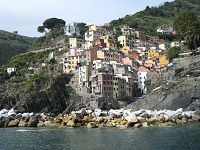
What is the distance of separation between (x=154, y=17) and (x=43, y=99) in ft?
331

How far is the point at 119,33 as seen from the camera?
125 meters

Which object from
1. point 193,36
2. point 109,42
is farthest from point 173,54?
point 109,42

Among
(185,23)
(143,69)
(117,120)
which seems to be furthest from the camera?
(143,69)

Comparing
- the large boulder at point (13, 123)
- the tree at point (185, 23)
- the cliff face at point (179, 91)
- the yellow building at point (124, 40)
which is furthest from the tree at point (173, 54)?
the large boulder at point (13, 123)

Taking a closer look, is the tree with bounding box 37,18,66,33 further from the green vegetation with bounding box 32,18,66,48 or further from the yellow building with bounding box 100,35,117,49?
the yellow building with bounding box 100,35,117,49

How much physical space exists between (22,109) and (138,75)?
32.4m

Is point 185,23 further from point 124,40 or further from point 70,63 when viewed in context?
point 124,40

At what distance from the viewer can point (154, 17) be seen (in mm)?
170125

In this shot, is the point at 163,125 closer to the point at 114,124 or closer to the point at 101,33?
the point at 114,124

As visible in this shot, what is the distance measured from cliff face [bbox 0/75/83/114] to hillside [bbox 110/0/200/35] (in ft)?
207

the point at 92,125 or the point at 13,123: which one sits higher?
the point at 92,125

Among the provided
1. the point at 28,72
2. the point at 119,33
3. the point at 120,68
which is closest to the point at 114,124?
the point at 120,68

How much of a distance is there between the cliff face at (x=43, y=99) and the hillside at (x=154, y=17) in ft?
207

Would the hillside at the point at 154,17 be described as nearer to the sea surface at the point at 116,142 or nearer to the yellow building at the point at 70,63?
→ the yellow building at the point at 70,63
